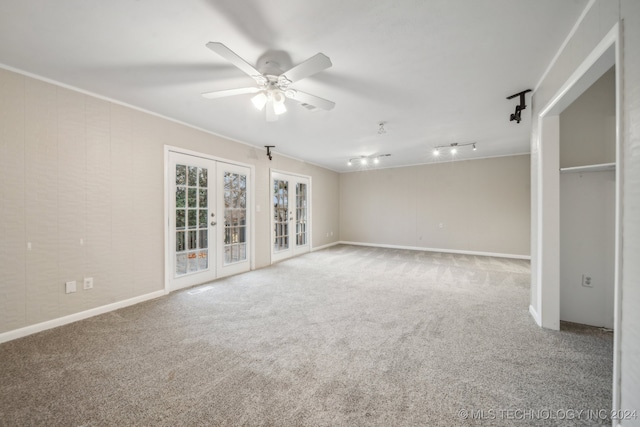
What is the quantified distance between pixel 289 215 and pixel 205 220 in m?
2.38

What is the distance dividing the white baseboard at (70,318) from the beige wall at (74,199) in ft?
0.16

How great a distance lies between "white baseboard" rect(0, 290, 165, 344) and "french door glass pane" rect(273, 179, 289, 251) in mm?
2774

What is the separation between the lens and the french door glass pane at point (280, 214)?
224 inches

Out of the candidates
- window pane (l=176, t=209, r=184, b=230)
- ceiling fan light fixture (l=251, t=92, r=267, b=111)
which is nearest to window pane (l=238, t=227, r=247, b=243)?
window pane (l=176, t=209, r=184, b=230)

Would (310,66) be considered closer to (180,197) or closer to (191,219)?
(180,197)

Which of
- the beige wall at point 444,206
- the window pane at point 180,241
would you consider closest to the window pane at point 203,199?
the window pane at point 180,241

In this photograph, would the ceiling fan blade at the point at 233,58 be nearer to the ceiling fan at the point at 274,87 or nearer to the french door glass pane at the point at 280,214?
the ceiling fan at the point at 274,87

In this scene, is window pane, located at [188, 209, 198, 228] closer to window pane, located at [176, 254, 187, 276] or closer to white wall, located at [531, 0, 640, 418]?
window pane, located at [176, 254, 187, 276]

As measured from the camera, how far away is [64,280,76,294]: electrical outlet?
102 inches

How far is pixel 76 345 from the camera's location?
217cm

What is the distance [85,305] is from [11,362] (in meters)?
Answer: 0.84

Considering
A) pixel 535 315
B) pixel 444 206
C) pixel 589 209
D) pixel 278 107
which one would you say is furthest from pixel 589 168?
pixel 444 206

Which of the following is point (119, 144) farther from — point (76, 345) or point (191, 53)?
point (76, 345)

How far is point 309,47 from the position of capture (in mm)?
1910
